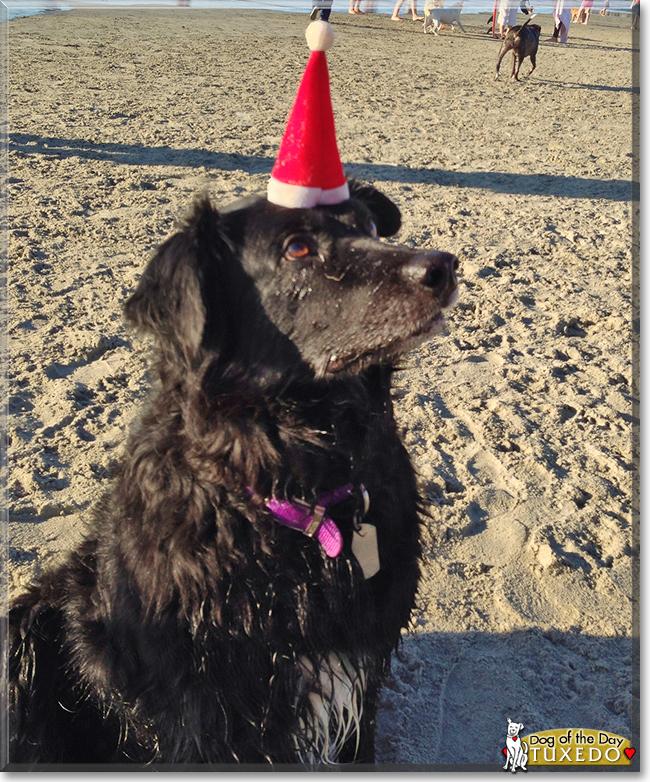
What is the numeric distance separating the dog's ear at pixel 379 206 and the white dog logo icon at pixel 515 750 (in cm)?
201

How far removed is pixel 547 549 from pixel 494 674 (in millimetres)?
692

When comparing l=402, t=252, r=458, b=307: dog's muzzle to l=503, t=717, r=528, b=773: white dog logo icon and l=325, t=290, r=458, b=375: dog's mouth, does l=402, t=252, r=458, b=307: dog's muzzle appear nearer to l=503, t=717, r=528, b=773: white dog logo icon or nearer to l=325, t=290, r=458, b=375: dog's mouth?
l=325, t=290, r=458, b=375: dog's mouth

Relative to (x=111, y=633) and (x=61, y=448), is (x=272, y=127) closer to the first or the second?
(x=61, y=448)

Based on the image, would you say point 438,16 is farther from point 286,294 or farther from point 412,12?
point 286,294

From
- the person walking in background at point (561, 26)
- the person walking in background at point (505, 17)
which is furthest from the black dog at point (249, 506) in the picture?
the person walking in background at point (561, 26)

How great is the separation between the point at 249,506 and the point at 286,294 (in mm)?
678

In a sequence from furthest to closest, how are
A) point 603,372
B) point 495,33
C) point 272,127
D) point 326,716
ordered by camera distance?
point 495,33 → point 272,127 → point 603,372 → point 326,716

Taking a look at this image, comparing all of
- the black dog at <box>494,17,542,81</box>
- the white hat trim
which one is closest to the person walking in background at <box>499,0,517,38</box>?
the black dog at <box>494,17,542,81</box>

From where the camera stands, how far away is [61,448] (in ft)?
12.4

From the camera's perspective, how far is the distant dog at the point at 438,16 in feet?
57.2

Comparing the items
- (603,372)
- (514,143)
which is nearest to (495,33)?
(514,143)
